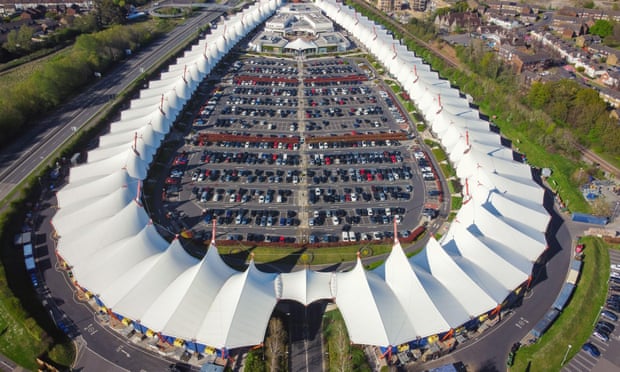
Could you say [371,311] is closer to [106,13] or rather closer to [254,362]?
[254,362]

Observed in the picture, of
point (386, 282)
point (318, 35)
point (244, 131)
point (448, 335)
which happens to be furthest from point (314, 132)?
point (318, 35)

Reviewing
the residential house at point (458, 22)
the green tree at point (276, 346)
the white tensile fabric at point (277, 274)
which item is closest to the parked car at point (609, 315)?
the white tensile fabric at point (277, 274)

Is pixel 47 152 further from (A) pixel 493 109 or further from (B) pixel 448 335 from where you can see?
(A) pixel 493 109

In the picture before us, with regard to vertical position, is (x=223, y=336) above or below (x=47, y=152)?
below

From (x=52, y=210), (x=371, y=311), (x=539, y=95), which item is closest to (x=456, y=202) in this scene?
(x=371, y=311)

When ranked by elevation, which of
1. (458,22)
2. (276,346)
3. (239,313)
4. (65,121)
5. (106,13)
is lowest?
(276,346)

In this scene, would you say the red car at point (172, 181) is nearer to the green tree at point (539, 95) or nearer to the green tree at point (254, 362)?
the green tree at point (254, 362)
